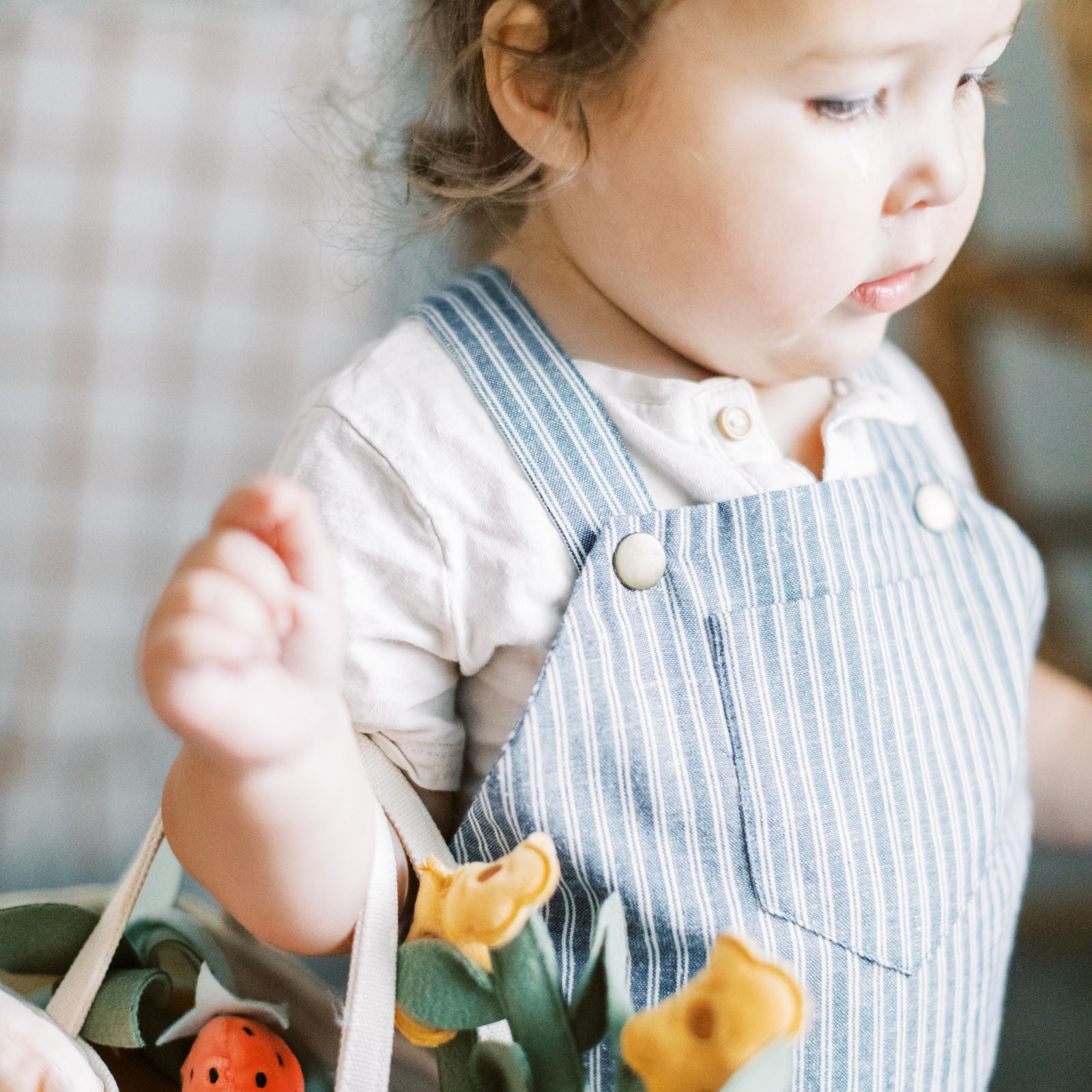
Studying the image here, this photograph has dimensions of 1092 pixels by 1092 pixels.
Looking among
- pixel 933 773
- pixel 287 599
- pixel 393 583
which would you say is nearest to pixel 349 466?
pixel 393 583

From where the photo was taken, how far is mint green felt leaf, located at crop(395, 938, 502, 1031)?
45 centimetres

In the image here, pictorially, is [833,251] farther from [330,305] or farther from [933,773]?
[330,305]

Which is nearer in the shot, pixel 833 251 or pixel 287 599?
pixel 287 599

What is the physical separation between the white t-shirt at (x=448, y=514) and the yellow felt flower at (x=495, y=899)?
0.43 feet

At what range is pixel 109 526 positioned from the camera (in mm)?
1162

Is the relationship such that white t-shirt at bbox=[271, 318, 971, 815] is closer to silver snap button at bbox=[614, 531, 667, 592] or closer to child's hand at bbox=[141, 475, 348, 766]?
silver snap button at bbox=[614, 531, 667, 592]

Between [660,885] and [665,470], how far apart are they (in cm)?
19

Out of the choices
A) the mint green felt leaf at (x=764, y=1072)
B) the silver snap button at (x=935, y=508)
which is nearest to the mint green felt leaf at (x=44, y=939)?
the mint green felt leaf at (x=764, y=1072)

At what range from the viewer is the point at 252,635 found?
399mm

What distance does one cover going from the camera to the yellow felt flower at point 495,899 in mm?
429

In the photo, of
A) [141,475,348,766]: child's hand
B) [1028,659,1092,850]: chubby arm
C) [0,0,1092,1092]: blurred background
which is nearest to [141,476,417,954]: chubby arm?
[141,475,348,766]: child's hand

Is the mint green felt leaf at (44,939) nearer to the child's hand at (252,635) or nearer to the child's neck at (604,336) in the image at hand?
the child's hand at (252,635)

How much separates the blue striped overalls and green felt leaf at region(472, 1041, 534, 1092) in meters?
0.11

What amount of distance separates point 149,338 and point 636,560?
0.75 metres
